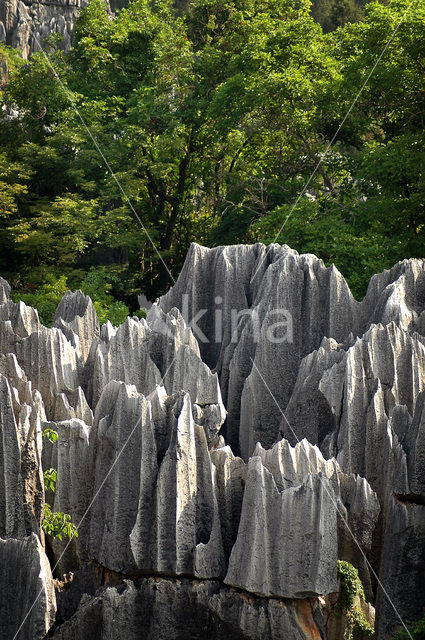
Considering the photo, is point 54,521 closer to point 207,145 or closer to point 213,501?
point 213,501

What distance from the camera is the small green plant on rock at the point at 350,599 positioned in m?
9.57

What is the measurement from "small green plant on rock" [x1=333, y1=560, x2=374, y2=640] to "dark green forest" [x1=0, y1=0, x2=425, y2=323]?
10.7 metres

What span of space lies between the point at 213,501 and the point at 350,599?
1896 millimetres

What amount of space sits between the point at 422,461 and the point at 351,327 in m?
5.22

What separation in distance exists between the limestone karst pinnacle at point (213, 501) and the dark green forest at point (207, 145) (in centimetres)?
755

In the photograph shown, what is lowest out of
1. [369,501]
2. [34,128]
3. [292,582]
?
[292,582]

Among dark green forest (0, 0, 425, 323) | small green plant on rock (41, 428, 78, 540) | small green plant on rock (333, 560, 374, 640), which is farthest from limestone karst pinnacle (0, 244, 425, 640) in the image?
dark green forest (0, 0, 425, 323)

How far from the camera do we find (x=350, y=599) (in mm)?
9570

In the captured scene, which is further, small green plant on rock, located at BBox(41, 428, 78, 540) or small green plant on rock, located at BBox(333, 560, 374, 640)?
small green plant on rock, located at BBox(333, 560, 374, 640)

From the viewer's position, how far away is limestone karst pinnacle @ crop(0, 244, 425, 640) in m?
9.05

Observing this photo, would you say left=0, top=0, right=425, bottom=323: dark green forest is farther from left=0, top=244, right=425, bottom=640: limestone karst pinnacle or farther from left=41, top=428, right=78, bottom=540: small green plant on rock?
left=41, top=428, right=78, bottom=540: small green plant on rock

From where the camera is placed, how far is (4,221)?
2675 centimetres

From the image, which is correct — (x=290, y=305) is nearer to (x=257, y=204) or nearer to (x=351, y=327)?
(x=351, y=327)

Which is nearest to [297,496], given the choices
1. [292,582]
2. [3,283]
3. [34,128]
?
[292,582]
